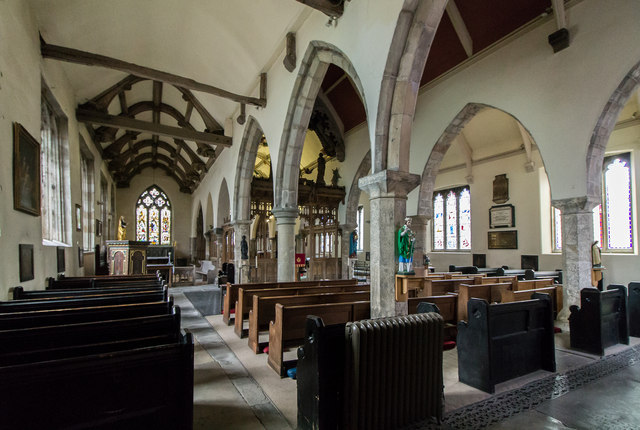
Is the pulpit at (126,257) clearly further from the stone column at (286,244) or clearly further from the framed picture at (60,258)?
the stone column at (286,244)

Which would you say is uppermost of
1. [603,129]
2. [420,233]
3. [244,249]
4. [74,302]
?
[603,129]

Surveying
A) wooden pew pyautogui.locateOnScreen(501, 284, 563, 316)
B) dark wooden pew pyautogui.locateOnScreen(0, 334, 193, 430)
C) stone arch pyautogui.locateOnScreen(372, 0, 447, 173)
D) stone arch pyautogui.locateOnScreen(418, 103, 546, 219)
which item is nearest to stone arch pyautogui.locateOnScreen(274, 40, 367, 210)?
stone arch pyautogui.locateOnScreen(372, 0, 447, 173)

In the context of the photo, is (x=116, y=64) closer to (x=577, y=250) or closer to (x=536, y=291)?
(x=536, y=291)

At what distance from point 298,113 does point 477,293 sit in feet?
16.0

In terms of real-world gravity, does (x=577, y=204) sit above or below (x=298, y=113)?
below

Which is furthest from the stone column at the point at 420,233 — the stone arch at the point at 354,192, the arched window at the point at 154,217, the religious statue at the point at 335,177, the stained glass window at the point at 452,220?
the arched window at the point at 154,217

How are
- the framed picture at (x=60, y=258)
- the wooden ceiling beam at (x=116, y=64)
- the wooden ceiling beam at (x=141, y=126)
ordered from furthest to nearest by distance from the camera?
1. the wooden ceiling beam at (x=141, y=126)
2. the framed picture at (x=60, y=258)
3. the wooden ceiling beam at (x=116, y=64)

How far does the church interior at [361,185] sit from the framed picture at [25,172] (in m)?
0.05

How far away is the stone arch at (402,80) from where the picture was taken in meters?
4.32

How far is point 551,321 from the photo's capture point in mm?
3576

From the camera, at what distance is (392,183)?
4.34 metres

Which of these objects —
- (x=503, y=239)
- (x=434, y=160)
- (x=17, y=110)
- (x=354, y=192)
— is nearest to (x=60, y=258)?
(x=17, y=110)

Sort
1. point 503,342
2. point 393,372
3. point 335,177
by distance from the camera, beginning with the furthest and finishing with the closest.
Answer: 1. point 335,177
2. point 503,342
3. point 393,372

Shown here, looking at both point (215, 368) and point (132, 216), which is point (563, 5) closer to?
point (215, 368)
